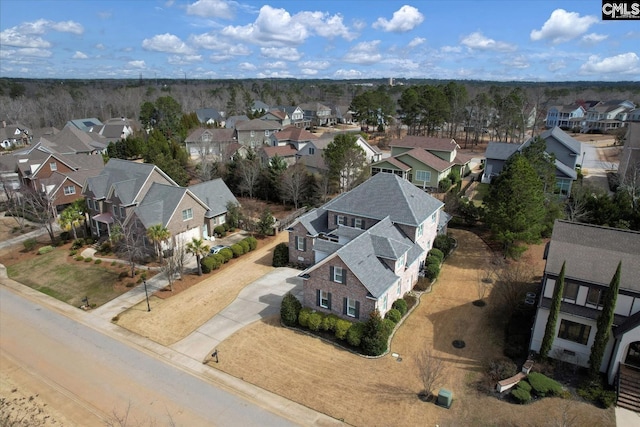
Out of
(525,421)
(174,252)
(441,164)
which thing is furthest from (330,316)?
(441,164)

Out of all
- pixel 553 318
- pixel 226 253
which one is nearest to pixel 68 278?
pixel 226 253

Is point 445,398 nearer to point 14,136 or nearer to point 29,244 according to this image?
point 29,244

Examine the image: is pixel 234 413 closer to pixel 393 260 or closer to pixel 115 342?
pixel 115 342

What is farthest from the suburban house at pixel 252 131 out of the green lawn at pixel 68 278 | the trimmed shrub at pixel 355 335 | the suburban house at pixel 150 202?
the trimmed shrub at pixel 355 335

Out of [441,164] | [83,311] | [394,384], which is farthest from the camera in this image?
[441,164]

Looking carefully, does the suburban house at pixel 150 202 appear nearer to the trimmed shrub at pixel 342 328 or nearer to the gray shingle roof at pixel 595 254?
the trimmed shrub at pixel 342 328

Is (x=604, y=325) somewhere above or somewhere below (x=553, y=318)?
above
